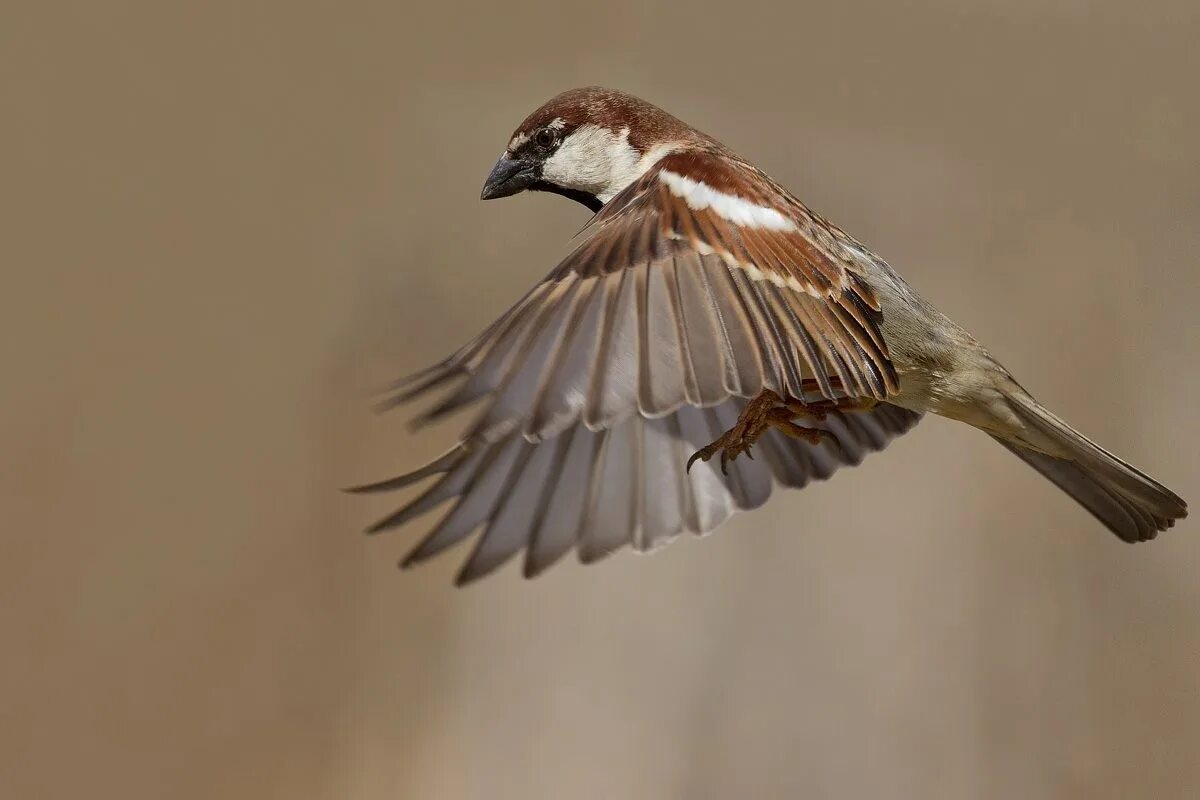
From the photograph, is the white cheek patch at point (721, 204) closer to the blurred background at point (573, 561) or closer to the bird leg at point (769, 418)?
the bird leg at point (769, 418)

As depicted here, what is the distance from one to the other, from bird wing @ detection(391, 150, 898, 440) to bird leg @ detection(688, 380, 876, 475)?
0.03 metres

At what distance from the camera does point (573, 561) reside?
96.2 inches

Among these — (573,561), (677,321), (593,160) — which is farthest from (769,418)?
(573,561)

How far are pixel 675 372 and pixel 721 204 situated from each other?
0.73 feet

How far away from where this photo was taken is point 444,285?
7.55 feet

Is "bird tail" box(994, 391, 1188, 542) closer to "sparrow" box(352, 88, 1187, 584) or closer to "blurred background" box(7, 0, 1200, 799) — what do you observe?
"sparrow" box(352, 88, 1187, 584)

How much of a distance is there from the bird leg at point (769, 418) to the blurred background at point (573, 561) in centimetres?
109

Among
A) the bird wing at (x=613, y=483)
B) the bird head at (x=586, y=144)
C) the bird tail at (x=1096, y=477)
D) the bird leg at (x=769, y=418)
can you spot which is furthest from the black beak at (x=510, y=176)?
the bird tail at (x=1096, y=477)

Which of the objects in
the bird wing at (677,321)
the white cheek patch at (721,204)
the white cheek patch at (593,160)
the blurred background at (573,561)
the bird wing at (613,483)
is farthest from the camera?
the blurred background at (573,561)

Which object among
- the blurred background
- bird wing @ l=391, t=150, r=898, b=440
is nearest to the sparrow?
bird wing @ l=391, t=150, r=898, b=440

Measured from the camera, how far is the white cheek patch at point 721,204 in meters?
1.14

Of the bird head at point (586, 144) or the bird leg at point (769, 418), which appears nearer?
the bird leg at point (769, 418)

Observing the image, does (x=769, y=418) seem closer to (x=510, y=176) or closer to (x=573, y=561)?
(x=510, y=176)

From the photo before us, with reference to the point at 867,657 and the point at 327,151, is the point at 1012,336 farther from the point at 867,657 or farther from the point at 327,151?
the point at 327,151
